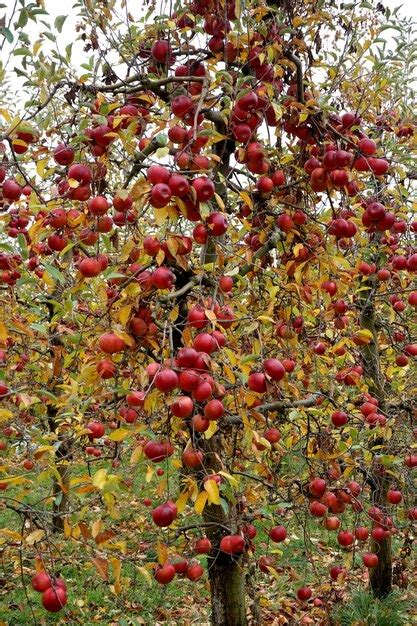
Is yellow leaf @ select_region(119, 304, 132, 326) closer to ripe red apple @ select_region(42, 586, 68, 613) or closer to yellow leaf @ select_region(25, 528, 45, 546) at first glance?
yellow leaf @ select_region(25, 528, 45, 546)

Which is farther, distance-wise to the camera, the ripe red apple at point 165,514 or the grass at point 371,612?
the grass at point 371,612

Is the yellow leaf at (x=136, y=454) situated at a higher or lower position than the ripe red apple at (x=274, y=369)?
lower

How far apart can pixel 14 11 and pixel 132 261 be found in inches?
39.3

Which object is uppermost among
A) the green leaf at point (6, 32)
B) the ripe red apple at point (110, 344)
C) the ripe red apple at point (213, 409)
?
the green leaf at point (6, 32)

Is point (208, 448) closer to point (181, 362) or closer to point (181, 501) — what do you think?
point (181, 501)

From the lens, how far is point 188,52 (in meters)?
A: 2.89

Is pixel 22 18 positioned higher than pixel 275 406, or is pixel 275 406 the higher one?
pixel 22 18

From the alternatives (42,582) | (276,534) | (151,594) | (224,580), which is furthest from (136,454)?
(151,594)

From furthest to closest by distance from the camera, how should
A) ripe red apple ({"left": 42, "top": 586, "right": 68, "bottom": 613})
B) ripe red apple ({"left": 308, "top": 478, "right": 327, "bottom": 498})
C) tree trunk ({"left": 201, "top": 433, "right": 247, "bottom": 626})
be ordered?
1. ripe red apple ({"left": 308, "top": 478, "right": 327, "bottom": 498})
2. tree trunk ({"left": 201, "top": 433, "right": 247, "bottom": 626})
3. ripe red apple ({"left": 42, "top": 586, "right": 68, "bottom": 613})

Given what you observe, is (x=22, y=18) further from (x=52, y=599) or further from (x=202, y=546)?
(x=202, y=546)

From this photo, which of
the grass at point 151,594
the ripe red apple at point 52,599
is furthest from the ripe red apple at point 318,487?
the ripe red apple at point 52,599

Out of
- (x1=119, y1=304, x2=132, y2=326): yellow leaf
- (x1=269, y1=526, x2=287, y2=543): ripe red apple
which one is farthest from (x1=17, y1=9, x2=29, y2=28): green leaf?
(x1=269, y1=526, x2=287, y2=543): ripe red apple

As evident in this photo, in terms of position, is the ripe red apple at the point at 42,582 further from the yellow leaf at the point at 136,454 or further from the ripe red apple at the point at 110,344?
the ripe red apple at the point at 110,344

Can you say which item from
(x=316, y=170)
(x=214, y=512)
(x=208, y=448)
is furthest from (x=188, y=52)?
(x=214, y=512)
